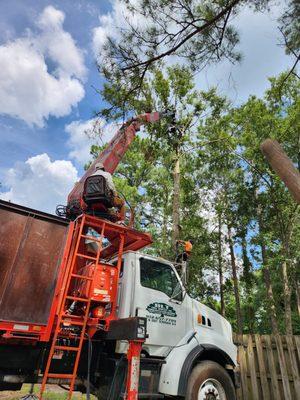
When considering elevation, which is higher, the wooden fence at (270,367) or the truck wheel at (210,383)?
the wooden fence at (270,367)

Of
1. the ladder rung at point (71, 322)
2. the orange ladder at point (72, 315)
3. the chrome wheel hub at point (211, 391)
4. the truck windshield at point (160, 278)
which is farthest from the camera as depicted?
the truck windshield at point (160, 278)

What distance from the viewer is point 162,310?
5.93 metres

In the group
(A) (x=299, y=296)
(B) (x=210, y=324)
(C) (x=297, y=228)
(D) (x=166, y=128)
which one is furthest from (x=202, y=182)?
(B) (x=210, y=324)

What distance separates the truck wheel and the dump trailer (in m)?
0.02

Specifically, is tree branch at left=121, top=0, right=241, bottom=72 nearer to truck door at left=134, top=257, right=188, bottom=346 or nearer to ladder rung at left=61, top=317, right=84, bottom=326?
truck door at left=134, top=257, right=188, bottom=346

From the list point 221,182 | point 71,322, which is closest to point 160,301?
point 71,322

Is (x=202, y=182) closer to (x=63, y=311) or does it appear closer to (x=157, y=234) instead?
(x=157, y=234)

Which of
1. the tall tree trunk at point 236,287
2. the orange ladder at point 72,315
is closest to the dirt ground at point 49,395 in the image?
the orange ladder at point 72,315

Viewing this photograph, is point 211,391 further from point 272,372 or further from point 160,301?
point 272,372

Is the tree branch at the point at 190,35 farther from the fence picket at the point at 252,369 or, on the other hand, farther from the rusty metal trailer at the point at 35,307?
the fence picket at the point at 252,369

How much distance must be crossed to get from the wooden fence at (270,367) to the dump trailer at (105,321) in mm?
2599

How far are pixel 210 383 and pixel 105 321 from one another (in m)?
2.22

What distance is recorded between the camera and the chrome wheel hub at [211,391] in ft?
18.1

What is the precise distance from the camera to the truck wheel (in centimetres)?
540
